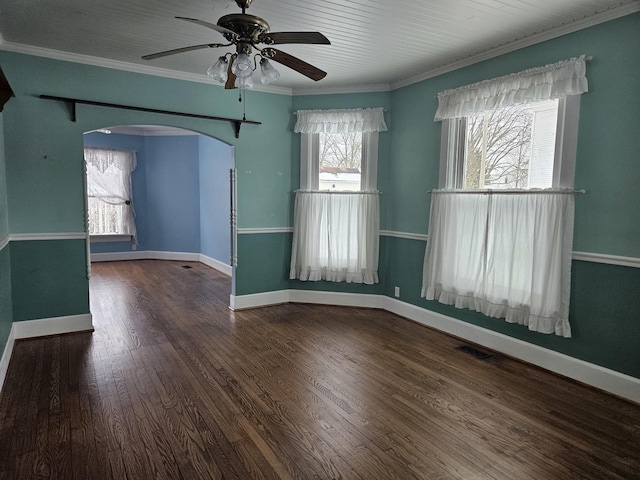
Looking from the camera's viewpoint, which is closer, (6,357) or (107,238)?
(6,357)

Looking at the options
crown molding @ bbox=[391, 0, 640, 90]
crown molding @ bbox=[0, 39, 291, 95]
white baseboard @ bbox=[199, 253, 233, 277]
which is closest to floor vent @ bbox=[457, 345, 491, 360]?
crown molding @ bbox=[391, 0, 640, 90]

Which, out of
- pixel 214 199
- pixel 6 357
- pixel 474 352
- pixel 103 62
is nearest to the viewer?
pixel 6 357

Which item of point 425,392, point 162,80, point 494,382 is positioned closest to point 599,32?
point 494,382

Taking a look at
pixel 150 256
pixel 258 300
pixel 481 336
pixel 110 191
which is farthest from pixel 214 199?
pixel 481 336

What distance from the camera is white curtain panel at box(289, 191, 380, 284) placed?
4684mm

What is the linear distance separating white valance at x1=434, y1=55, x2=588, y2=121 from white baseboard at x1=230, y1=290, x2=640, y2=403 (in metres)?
2.02

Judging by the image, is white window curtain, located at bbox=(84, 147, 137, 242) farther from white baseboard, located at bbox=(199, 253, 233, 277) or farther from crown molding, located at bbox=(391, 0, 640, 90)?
crown molding, located at bbox=(391, 0, 640, 90)

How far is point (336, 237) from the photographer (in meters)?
4.79

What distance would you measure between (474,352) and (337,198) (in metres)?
2.29

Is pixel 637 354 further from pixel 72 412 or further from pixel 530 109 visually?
pixel 72 412

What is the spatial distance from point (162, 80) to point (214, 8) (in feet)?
5.57

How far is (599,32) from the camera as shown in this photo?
109 inches

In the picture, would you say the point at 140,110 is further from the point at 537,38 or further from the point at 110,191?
the point at 110,191

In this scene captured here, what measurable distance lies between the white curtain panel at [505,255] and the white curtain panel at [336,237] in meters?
0.81
